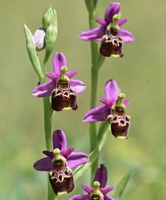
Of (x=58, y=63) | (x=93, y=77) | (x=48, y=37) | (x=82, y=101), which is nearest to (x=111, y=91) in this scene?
(x=93, y=77)

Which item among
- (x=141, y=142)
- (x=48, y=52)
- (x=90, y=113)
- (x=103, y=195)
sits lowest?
(x=141, y=142)

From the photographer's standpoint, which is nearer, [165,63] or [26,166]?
[26,166]

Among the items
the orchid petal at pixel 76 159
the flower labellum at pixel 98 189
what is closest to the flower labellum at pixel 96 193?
the flower labellum at pixel 98 189

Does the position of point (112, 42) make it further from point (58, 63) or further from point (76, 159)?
point (76, 159)

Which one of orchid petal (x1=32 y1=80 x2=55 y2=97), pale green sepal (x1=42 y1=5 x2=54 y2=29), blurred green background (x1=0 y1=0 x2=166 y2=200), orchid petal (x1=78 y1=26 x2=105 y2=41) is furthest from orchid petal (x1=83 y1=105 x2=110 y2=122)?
blurred green background (x1=0 y1=0 x2=166 y2=200)

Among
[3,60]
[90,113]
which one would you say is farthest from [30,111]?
[90,113]

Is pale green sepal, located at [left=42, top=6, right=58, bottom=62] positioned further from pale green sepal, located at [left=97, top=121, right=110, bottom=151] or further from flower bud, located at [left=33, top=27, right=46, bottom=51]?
pale green sepal, located at [left=97, top=121, right=110, bottom=151]

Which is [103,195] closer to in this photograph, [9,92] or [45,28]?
[45,28]
